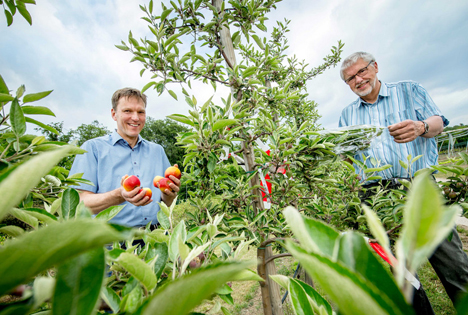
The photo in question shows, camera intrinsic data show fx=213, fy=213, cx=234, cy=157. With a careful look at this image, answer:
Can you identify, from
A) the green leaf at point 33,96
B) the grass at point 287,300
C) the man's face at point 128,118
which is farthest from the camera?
the grass at point 287,300

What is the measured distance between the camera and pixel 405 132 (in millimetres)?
1719

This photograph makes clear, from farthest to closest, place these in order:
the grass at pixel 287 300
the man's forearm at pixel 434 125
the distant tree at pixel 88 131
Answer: the distant tree at pixel 88 131, the grass at pixel 287 300, the man's forearm at pixel 434 125

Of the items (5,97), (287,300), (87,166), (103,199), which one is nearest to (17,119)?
(5,97)

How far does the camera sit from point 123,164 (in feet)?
7.28

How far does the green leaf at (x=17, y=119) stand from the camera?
0.59m

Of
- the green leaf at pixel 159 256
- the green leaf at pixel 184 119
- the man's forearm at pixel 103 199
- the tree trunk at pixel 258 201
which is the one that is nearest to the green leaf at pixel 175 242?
the green leaf at pixel 159 256

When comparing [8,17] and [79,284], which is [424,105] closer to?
[79,284]

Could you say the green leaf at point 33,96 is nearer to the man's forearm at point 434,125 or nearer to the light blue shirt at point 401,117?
the light blue shirt at point 401,117

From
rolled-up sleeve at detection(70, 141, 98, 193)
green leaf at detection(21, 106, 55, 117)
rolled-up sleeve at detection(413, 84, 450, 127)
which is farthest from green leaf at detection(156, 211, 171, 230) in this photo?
rolled-up sleeve at detection(413, 84, 450, 127)

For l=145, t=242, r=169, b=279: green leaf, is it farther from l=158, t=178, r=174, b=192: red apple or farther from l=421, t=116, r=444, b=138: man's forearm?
l=421, t=116, r=444, b=138: man's forearm

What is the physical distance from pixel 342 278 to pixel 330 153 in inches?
52.2

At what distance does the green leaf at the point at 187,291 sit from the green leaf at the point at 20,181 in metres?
0.17

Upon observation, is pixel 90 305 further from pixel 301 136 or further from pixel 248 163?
pixel 248 163

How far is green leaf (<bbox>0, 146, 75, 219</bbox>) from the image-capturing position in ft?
0.72
